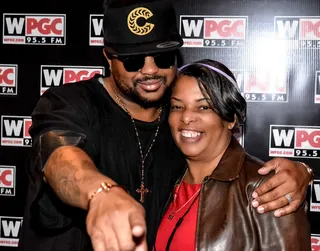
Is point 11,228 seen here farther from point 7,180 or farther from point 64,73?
point 64,73

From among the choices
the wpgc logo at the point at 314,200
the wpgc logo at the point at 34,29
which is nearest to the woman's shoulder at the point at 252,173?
the wpgc logo at the point at 314,200

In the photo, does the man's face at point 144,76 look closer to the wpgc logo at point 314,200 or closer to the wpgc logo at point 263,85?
the wpgc logo at point 263,85

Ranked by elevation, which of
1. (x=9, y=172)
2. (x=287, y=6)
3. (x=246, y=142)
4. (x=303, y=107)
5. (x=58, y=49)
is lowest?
(x=9, y=172)

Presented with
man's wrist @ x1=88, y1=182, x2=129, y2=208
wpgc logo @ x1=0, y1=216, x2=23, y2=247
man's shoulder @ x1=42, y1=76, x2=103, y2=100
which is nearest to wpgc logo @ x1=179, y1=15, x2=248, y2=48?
man's shoulder @ x1=42, y1=76, x2=103, y2=100

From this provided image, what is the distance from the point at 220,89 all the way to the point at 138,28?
34cm

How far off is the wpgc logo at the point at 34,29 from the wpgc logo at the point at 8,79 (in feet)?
0.46

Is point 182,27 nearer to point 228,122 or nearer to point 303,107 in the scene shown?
point 303,107

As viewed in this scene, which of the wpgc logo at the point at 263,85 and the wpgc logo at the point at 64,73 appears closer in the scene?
the wpgc logo at the point at 263,85

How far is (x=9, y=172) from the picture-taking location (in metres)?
2.61

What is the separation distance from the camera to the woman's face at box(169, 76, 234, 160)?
5.31ft

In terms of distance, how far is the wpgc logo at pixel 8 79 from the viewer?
2.57 m

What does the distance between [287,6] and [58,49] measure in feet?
3.93

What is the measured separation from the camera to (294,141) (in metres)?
2.40

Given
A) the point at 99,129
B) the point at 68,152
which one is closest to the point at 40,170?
the point at 68,152
